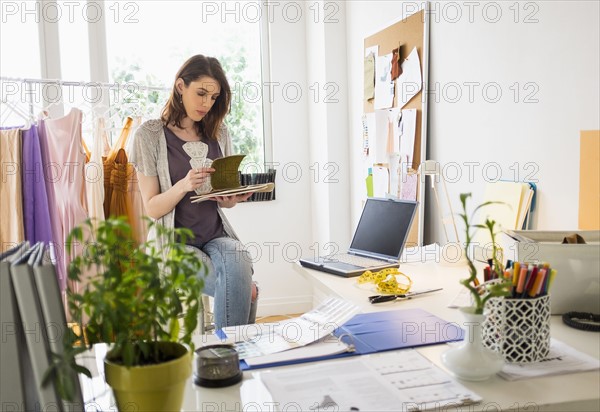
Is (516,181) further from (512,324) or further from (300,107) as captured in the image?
(300,107)

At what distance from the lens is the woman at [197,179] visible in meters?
2.17

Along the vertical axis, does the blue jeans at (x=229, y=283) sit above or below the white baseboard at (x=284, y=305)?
above

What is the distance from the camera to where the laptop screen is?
208 centimetres

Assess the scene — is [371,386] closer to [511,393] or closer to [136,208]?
[511,393]

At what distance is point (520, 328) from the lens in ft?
3.76

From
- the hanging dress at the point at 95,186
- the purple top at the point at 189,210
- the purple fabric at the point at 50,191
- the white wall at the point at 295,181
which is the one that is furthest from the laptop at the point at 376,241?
the white wall at the point at 295,181

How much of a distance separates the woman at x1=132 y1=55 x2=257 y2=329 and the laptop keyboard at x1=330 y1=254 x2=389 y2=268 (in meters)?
0.33

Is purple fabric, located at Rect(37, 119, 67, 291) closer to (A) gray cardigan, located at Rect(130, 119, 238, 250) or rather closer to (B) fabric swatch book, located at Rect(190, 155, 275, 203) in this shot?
(A) gray cardigan, located at Rect(130, 119, 238, 250)

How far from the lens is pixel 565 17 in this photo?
6.27 ft

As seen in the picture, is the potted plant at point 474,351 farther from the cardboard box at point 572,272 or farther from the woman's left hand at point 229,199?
the woman's left hand at point 229,199

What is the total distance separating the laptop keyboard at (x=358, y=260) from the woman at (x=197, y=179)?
Result: 0.33 meters

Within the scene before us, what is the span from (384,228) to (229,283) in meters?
0.57

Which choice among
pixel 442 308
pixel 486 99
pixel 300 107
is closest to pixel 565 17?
pixel 486 99

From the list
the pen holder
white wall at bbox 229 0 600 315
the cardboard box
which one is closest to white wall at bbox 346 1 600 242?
white wall at bbox 229 0 600 315
